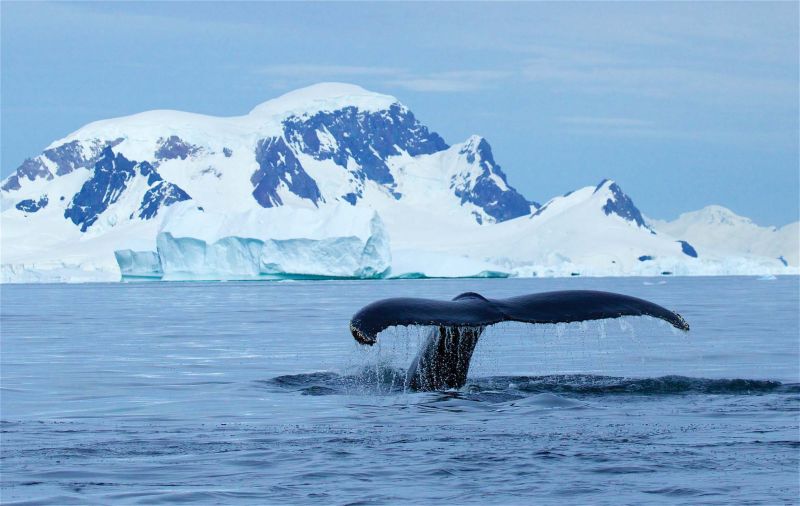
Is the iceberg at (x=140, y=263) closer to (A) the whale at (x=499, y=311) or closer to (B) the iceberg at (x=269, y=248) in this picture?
(B) the iceberg at (x=269, y=248)

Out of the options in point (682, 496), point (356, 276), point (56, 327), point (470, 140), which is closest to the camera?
point (682, 496)

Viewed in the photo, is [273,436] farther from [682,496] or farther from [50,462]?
[682,496]

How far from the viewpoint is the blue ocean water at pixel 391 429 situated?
247 inches

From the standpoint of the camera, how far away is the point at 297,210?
67500 mm

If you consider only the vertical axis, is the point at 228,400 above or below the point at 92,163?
below

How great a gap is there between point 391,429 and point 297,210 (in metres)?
59.6

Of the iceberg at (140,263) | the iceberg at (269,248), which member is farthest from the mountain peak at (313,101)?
the iceberg at (269,248)

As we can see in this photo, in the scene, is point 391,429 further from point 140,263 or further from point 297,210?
point 140,263

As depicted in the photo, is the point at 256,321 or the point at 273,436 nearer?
the point at 273,436

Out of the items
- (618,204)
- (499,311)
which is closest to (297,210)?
(499,311)

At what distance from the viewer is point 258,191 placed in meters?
160

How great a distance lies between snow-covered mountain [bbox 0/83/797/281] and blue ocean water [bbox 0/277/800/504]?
49.4m

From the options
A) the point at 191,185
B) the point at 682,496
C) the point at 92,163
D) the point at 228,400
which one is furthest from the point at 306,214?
the point at 92,163

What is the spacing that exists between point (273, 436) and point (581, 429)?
2.13 metres
